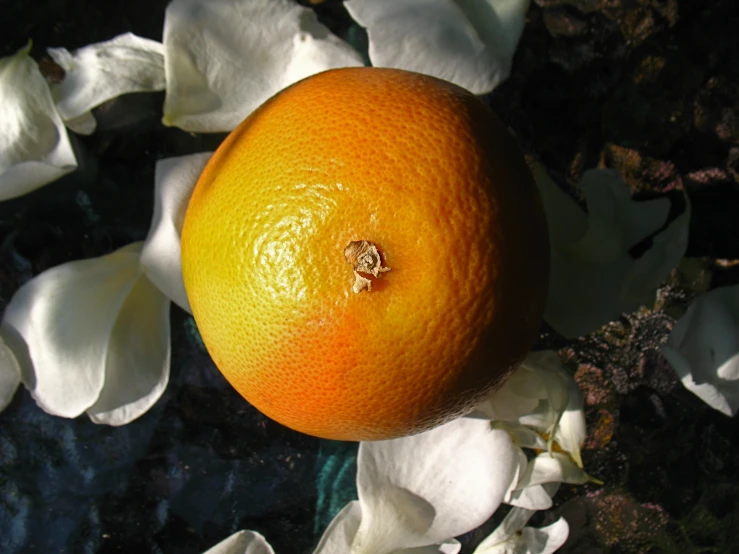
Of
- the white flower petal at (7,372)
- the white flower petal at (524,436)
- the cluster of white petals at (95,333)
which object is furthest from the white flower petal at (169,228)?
the white flower petal at (524,436)

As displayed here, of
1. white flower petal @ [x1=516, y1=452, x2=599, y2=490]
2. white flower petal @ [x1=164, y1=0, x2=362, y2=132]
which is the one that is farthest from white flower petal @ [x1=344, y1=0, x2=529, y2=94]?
white flower petal @ [x1=516, y1=452, x2=599, y2=490]

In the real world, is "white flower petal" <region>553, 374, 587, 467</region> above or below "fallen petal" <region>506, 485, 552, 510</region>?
above

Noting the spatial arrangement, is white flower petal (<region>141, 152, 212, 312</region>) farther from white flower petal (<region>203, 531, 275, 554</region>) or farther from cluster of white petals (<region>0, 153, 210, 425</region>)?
white flower petal (<region>203, 531, 275, 554</region>)

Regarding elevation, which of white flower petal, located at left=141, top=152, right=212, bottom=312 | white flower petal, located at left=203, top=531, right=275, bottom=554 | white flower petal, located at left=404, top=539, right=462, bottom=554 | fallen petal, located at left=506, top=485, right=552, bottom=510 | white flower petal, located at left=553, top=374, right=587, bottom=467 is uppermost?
white flower petal, located at left=141, top=152, right=212, bottom=312

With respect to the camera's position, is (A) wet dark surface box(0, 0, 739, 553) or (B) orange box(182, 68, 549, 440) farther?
(A) wet dark surface box(0, 0, 739, 553)

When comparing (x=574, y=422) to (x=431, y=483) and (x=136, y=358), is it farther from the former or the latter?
(x=136, y=358)
